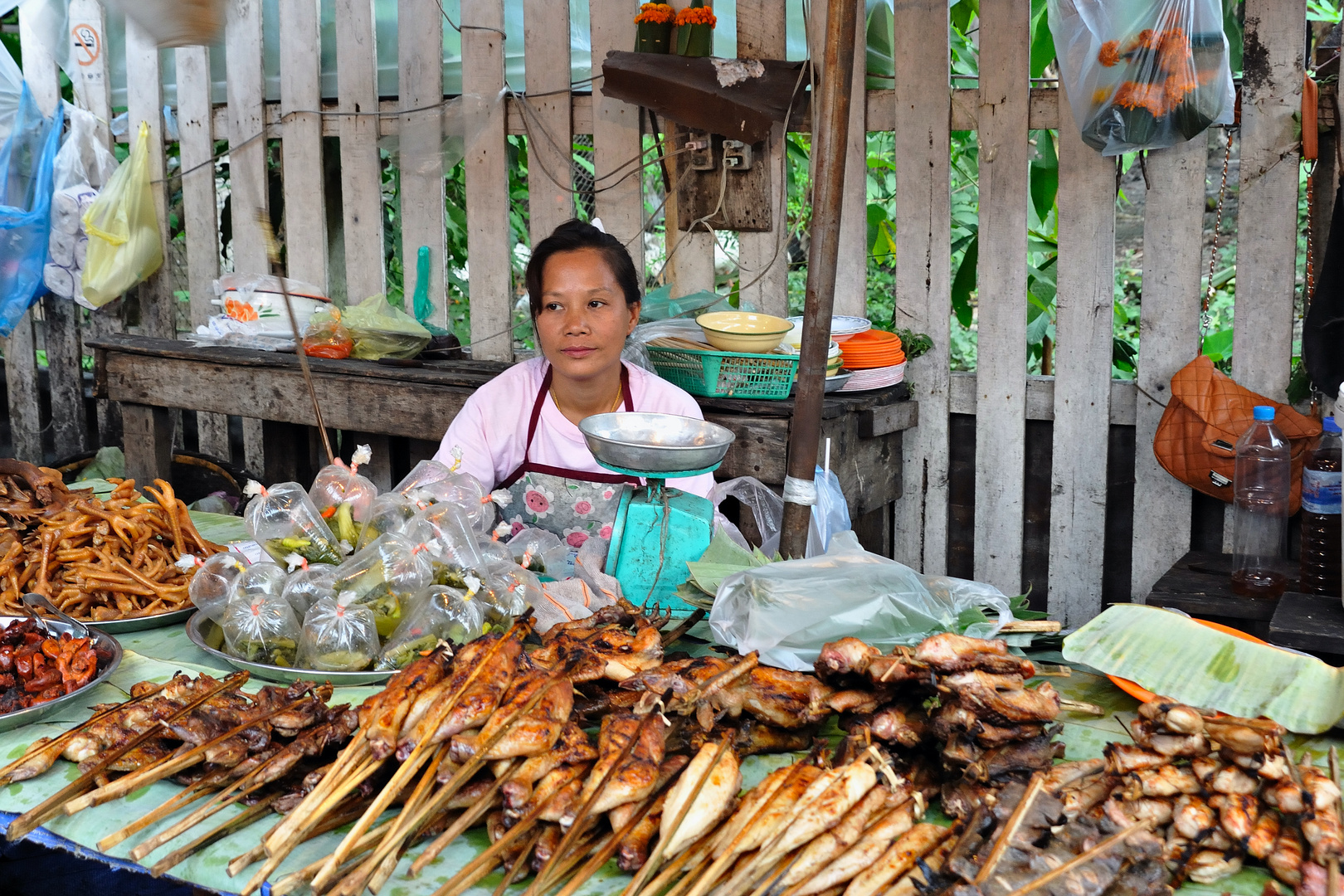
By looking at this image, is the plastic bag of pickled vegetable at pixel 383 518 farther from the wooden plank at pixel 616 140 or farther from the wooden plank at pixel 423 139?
the wooden plank at pixel 423 139

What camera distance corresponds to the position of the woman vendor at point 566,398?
10.9 ft

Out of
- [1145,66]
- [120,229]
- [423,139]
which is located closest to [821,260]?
[1145,66]

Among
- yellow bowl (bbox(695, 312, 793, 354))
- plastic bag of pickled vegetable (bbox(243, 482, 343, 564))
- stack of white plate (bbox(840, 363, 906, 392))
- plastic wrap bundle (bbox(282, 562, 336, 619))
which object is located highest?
yellow bowl (bbox(695, 312, 793, 354))

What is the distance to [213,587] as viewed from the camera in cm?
227

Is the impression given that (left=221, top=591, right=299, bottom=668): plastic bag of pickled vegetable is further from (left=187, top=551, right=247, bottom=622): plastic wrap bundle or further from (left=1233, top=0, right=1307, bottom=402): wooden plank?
(left=1233, top=0, right=1307, bottom=402): wooden plank

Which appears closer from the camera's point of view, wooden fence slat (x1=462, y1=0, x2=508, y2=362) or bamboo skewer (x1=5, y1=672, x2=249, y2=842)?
bamboo skewer (x1=5, y1=672, x2=249, y2=842)

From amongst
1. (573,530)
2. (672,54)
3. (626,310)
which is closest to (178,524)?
(573,530)

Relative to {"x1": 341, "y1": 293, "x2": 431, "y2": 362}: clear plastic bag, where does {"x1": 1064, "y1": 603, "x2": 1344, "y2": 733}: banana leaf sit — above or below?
below

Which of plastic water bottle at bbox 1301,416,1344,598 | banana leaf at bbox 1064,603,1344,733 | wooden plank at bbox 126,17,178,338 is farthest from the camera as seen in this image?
wooden plank at bbox 126,17,178,338

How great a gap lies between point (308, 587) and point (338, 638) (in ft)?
0.48

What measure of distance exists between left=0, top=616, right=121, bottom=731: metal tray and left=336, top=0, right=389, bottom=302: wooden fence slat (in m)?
3.33

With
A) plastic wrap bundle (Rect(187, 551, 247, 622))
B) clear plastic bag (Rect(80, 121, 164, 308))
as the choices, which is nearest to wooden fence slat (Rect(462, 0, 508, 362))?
clear plastic bag (Rect(80, 121, 164, 308))

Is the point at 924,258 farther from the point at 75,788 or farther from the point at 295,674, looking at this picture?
the point at 75,788

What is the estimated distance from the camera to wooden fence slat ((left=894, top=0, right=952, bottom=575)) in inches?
160
